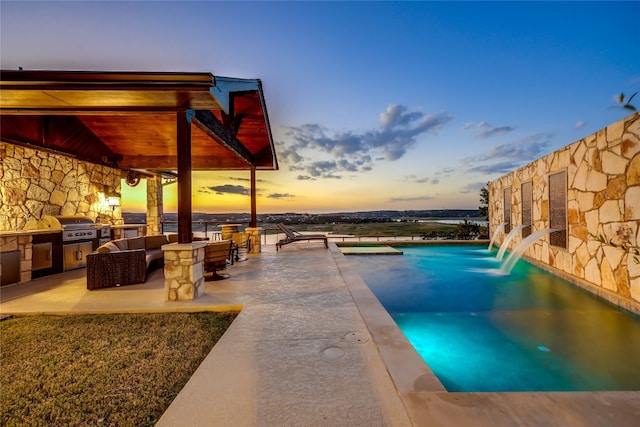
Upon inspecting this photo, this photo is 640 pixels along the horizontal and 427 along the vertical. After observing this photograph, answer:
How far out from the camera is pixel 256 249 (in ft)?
29.5

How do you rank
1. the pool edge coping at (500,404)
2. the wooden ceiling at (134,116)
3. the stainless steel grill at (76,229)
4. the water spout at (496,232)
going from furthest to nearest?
the water spout at (496,232), the stainless steel grill at (76,229), the wooden ceiling at (134,116), the pool edge coping at (500,404)

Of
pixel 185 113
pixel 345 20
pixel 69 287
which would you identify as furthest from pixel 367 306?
pixel 345 20

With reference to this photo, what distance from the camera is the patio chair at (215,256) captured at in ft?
17.1

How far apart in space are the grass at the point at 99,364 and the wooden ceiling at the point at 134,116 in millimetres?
3048

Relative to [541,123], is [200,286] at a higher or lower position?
lower

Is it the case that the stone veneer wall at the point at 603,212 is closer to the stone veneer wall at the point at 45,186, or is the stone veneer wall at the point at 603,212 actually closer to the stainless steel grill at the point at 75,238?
the stainless steel grill at the point at 75,238

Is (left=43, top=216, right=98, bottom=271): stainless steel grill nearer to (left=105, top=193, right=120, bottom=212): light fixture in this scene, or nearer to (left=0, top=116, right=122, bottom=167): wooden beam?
(left=0, top=116, right=122, bottom=167): wooden beam

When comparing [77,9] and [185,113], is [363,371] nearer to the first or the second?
[185,113]

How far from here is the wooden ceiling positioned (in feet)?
11.7

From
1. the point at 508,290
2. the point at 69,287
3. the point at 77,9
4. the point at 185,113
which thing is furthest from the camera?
the point at 77,9

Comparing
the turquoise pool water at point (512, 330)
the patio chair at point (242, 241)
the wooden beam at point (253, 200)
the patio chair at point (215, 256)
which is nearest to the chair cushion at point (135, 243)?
the patio chair at point (215, 256)

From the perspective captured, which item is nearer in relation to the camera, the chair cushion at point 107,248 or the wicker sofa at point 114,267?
the wicker sofa at point 114,267

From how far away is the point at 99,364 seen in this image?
97.0 inches

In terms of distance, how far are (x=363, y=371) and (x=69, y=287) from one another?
572 cm
